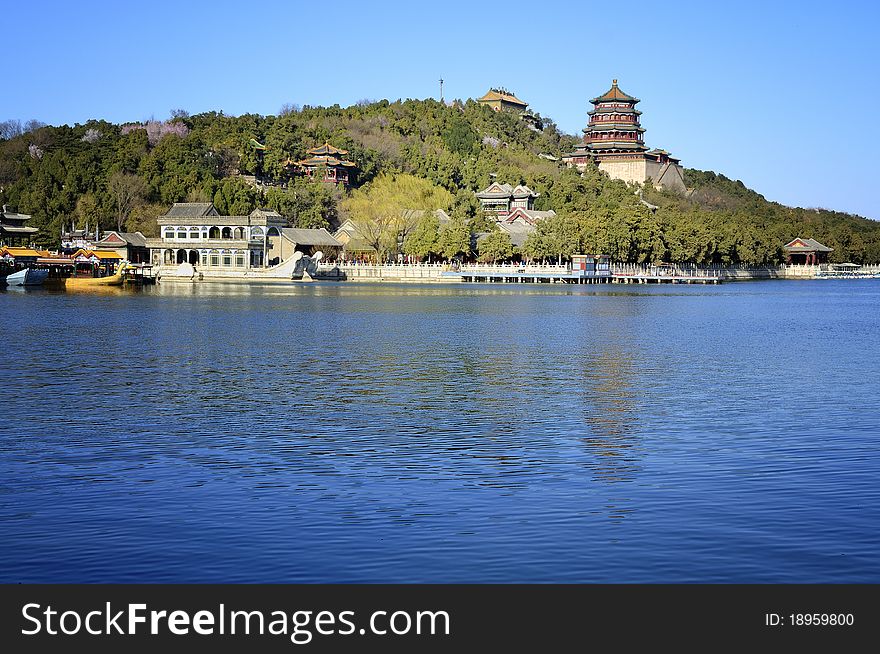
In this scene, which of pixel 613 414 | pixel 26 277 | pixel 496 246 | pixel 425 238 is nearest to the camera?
pixel 613 414

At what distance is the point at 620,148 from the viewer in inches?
4321

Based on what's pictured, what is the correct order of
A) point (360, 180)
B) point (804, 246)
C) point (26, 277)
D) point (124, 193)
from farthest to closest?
1. point (804, 246)
2. point (360, 180)
3. point (124, 193)
4. point (26, 277)

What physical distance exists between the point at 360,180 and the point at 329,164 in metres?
4.51

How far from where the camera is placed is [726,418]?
56.5ft

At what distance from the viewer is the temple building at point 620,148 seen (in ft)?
360

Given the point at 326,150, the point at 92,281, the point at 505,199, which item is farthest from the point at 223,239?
the point at 505,199

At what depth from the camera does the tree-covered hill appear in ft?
281

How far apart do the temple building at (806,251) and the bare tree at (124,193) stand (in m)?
58.9

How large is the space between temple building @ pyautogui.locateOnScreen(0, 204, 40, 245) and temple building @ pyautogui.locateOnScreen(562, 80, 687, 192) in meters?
52.3

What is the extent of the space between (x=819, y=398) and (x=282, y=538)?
12.8m

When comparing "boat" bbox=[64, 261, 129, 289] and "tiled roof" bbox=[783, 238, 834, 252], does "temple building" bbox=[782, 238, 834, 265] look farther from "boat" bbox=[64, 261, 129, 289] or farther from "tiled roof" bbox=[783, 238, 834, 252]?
"boat" bbox=[64, 261, 129, 289]

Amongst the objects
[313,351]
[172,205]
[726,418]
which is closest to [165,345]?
[313,351]

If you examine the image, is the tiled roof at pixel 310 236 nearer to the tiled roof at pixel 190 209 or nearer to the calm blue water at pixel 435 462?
the tiled roof at pixel 190 209

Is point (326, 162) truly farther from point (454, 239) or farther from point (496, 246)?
point (496, 246)
